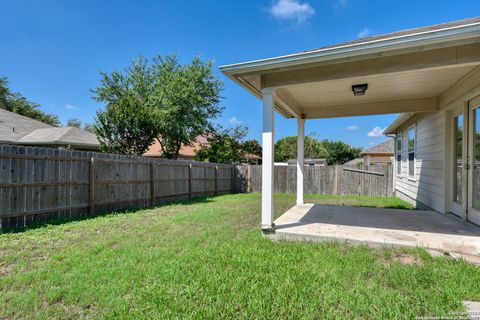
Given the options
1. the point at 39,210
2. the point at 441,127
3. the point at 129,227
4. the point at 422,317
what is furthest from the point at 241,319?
the point at 441,127

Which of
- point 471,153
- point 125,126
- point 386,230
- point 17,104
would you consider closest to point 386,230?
point 386,230

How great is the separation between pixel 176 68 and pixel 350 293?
53.7 ft

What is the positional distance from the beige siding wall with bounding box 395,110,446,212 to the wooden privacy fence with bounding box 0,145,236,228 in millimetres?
7763

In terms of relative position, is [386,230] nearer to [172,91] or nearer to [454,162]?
[454,162]

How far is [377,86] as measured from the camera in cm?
489

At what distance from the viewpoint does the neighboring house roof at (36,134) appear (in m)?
13.3

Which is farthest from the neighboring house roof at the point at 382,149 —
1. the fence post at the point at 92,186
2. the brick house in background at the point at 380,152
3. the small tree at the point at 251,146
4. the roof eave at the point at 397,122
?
the fence post at the point at 92,186

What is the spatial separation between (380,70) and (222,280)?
133 inches

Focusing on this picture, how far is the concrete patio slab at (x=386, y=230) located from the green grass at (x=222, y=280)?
25cm

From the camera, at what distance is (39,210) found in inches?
217

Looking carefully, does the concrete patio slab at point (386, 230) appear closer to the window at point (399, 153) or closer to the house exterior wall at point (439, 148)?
the house exterior wall at point (439, 148)

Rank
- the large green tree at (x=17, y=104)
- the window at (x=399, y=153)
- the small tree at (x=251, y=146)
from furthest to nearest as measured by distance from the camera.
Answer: the large green tree at (x=17, y=104) → the small tree at (x=251, y=146) → the window at (x=399, y=153)

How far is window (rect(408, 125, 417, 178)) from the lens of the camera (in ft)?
26.5

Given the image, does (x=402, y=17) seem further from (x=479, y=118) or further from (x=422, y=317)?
(x=422, y=317)
